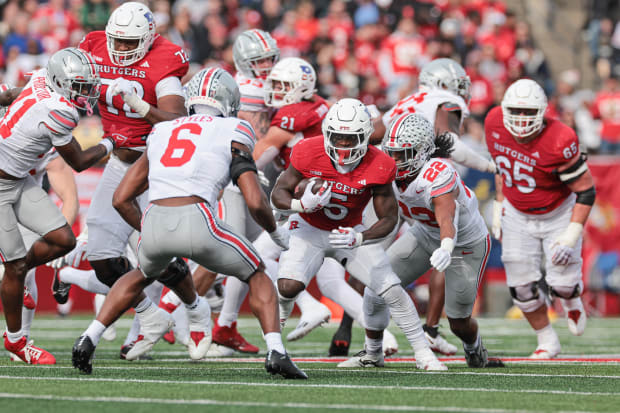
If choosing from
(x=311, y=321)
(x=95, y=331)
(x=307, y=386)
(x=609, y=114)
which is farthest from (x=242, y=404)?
(x=609, y=114)

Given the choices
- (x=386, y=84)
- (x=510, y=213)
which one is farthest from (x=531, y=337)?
(x=386, y=84)

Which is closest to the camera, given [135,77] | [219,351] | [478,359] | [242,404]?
[242,404]

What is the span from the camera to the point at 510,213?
24.3ft

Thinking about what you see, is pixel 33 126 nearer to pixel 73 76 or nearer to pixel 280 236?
pixel 73 76

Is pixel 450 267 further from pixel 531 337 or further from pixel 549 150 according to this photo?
pixel 531 337

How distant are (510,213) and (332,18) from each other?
889 centimetres

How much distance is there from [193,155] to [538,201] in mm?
3093

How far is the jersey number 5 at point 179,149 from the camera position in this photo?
5.01 metres

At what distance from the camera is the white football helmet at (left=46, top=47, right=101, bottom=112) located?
228 inches

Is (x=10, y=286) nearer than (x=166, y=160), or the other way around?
(x=166, y=160)

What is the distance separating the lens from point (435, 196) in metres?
5.67

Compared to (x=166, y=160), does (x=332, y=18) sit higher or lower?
lower

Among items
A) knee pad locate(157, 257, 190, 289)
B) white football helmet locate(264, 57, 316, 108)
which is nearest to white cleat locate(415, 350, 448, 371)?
knee pad locate(157, 257, 190, 289)

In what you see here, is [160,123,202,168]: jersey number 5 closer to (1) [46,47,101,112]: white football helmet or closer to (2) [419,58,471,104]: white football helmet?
(1) [46,47,101,112]: white football helmet
